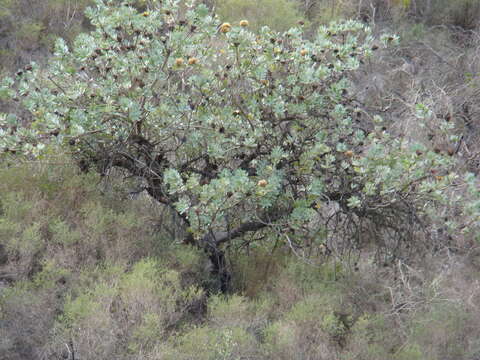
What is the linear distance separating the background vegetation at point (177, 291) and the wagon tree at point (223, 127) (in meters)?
0.30

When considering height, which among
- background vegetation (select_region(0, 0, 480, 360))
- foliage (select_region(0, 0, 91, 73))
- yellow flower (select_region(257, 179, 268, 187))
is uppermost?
yellow flower (select_region(257, 179, 268, 187))

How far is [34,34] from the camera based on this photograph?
9180mm

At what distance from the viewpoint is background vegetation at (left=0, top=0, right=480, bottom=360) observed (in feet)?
13.2

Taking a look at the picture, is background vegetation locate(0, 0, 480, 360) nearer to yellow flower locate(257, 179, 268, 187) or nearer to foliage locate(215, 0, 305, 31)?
yellow flower locate(257, 179, 268, 187)

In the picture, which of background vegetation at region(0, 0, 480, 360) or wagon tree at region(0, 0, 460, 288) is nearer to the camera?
background vegetation at region(0, 0, 480, 360)

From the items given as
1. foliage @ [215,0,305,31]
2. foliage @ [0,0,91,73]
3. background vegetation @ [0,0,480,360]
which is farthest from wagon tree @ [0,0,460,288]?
foliage @ [215,0,305,31]

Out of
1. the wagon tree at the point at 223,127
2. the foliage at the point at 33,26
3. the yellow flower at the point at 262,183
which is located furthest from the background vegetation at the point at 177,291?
the foliage at the point at 33,26

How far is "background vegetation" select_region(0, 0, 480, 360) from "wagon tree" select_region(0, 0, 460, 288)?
0.98 ft

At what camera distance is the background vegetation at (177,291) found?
403cm

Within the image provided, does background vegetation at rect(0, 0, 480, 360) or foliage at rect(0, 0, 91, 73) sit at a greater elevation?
foliage at rect(0, 0, 91, 73)

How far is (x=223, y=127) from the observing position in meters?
4.49

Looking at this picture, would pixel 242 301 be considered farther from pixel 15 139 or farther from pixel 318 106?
pixel 15 139

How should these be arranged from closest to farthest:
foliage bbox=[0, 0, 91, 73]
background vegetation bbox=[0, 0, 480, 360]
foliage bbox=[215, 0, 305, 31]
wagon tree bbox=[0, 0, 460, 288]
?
background vegetation bbox=[0, 0, 480, 360] → wagon tree bbox=[0, 0, 460, 288] → foliage bbox=[0, 0, 91, 73] → foliage bbox=[215, 0, 305, 31]

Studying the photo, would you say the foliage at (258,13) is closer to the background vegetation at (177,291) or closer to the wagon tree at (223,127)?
the background vegetation at (177,291)
